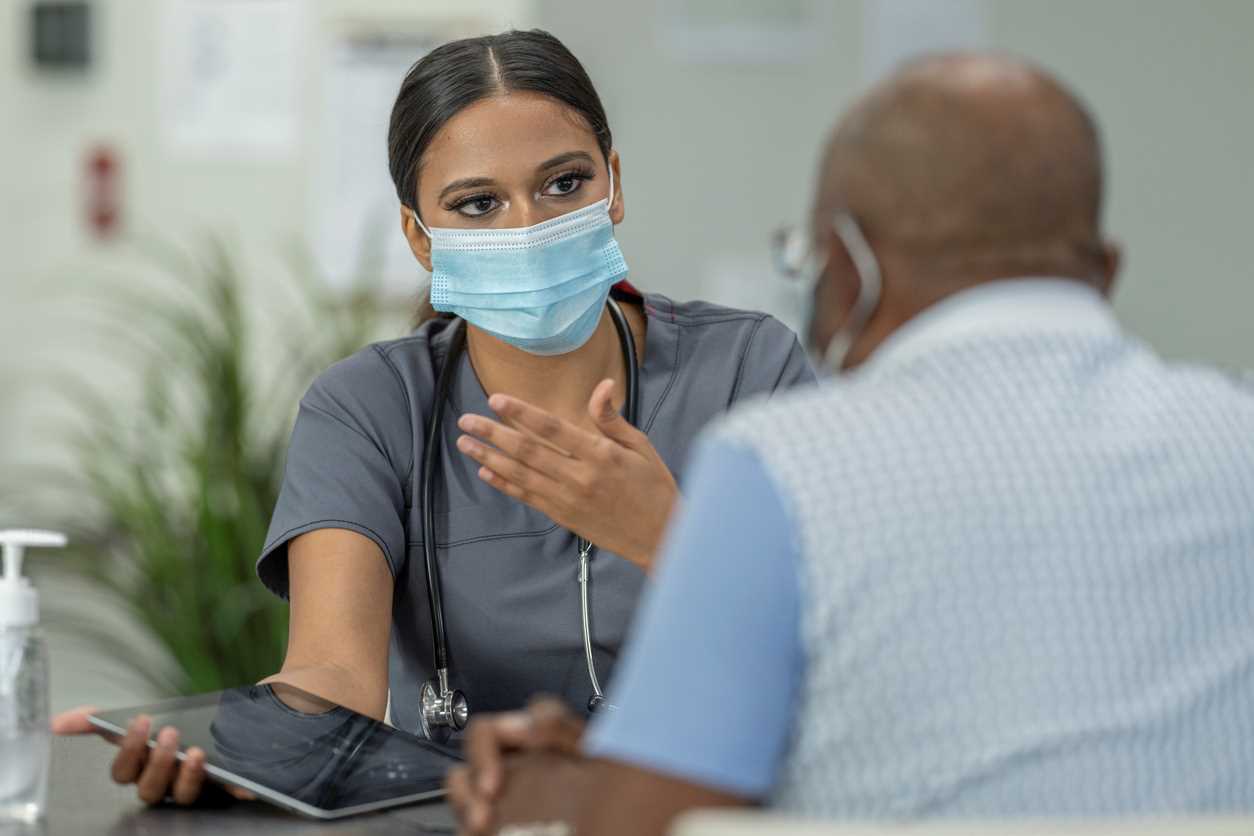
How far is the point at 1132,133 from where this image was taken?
267 cm

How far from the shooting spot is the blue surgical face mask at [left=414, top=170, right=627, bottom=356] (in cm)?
161

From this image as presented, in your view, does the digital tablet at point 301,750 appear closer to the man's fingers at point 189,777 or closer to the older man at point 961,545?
the man's fingers at point 189,777

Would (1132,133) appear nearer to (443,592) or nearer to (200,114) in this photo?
(443,592)

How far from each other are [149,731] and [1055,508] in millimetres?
728

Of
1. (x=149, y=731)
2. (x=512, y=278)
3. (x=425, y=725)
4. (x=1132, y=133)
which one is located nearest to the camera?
(x=149, y=731)

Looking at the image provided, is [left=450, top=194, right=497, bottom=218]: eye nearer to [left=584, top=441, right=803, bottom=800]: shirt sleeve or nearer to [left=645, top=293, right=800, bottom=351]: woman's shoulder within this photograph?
[left=645, top=293, right=800, bottom=351]: woman's shoulder

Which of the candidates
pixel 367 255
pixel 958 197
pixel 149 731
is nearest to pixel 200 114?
pixel 367 255

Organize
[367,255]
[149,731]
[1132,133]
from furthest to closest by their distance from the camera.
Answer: [367,255]
[1132,133]
[149,731]

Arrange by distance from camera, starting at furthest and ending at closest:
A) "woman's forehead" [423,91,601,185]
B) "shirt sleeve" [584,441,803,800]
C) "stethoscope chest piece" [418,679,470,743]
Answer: "woman's forehead" [423,91,601,185], "stethoscope chest piece" [418,679,470,743], "shirt sleeve" [584,441,803,800]

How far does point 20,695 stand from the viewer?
1121 mm

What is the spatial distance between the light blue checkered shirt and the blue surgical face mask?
0.84 meters

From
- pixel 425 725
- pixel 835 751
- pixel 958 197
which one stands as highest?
pixel 958 197

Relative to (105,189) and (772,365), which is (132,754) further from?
(105,189)

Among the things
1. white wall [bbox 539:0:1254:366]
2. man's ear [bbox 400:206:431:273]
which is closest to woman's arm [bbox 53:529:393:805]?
man's ear [bbox 400:206:431:273]
